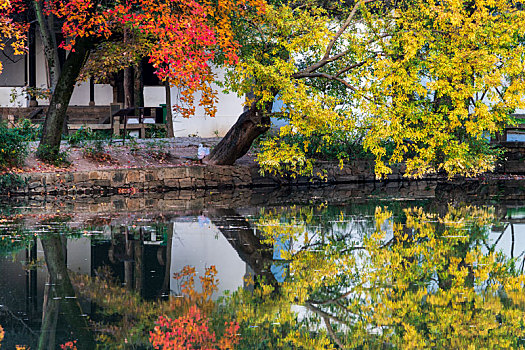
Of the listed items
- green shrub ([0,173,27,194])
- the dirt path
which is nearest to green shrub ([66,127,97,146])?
the dirt path

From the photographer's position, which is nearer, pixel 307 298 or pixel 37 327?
pixel 37 327

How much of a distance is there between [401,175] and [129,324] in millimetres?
19517

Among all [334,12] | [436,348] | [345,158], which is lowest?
[436,348]

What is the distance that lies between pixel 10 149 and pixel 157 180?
3.69 metres

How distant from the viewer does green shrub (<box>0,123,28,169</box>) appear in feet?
60.3

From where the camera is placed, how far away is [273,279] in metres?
8.46

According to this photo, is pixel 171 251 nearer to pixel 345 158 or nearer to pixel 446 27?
pixel 446 27

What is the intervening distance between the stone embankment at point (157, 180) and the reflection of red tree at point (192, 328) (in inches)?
453

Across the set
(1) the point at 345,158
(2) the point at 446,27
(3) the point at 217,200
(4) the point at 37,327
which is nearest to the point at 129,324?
(4) the point at 37,327

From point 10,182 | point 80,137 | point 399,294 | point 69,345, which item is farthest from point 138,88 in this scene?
point 69,345

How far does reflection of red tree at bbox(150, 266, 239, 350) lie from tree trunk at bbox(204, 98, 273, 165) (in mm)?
12465

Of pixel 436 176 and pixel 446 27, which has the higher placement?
pixel 446 27

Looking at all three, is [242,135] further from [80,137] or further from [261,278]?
[261,278]

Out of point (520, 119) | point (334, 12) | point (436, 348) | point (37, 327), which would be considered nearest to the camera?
point (436, 348)
